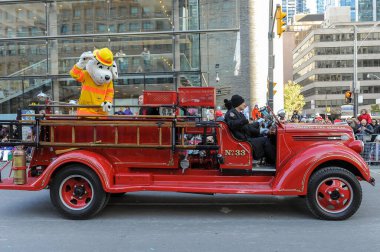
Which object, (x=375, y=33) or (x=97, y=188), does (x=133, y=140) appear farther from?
(x=375, y=33)

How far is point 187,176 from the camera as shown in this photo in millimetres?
6113

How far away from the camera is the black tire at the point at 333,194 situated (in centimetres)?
569

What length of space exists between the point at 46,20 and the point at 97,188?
16.9 metres

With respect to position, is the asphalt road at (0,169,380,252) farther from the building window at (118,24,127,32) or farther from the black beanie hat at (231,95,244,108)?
the building window at (118,24,127,32)

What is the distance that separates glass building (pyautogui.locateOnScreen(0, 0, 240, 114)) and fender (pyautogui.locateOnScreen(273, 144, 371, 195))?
14.2 meters

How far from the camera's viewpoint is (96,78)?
22.8 feet

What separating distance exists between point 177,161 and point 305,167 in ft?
6.15

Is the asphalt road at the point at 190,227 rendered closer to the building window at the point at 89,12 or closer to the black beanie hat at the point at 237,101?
the black beanie hat at the point at 237,101

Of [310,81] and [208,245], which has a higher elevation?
[310,81]

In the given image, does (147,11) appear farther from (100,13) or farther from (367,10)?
(367,10)

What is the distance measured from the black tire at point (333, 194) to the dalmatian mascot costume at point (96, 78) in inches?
141

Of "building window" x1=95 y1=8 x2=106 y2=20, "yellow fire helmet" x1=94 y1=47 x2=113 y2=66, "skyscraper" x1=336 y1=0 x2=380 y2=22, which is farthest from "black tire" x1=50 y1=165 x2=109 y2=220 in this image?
"skyscraper" x1=336 y1=0 x2=380 y2=22

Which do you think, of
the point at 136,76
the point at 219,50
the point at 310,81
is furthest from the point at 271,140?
the point at 310,81

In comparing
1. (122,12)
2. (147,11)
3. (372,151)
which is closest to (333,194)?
(372,151)
